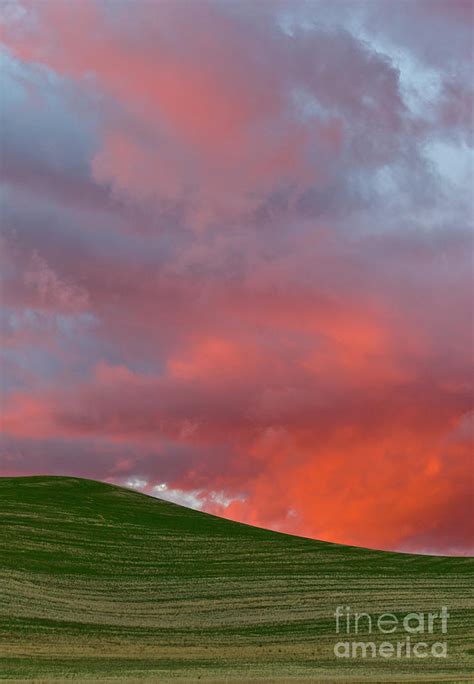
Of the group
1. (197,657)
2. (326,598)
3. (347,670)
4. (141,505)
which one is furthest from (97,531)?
(347,670)

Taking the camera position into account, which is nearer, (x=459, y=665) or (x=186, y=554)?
(x=459, y=665)

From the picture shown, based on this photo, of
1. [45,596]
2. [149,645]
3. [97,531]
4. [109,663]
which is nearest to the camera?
[109,663]

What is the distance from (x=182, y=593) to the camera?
58.3m

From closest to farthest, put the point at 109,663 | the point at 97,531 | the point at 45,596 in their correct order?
the point at 109,663 → the point at 45,596 → the point at 97,531

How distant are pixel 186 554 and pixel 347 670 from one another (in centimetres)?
2425

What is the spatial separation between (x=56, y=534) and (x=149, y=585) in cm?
1069

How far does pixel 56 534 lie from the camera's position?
67438 mm

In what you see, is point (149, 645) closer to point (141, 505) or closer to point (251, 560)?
point (251, 560)

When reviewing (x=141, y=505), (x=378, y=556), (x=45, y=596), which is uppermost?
(x=141, y=505)

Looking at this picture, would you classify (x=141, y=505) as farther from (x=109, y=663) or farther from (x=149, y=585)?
(x=109, y=663)

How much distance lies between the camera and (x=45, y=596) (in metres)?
55.1

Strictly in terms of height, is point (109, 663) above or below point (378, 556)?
below

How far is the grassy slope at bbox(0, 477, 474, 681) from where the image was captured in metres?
44.5

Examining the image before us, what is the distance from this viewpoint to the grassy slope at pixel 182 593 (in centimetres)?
4450
